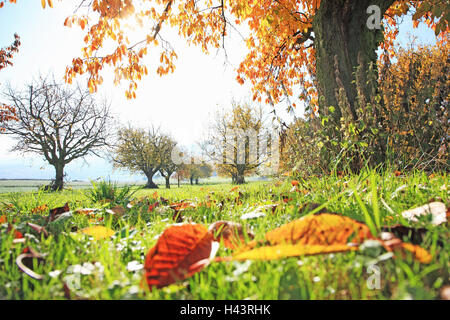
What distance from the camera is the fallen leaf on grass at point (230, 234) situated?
927mm

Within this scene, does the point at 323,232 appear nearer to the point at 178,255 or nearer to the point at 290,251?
the point at 290,251

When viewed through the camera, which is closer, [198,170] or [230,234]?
[230,234]

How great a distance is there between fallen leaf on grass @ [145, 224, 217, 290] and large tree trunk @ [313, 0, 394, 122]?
3539mm

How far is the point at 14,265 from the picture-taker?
0.84 meters

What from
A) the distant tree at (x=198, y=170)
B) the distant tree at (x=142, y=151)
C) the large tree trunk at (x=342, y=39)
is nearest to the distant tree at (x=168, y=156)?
the distant tree at (x=142, y=151)

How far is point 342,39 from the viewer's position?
3.91m

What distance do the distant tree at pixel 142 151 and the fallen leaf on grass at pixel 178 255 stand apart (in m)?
32.2

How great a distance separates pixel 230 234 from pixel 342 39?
13.2 feet

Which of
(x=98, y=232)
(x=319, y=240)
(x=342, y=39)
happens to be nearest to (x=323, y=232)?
(x=319, y=240)

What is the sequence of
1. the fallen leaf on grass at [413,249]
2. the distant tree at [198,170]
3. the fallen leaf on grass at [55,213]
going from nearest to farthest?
the fallen leaf on grass at [413,249] < the fallen leaf on grass at [55,213] < the distant tree at [198,170]

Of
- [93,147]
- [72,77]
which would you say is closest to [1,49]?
[93,147]

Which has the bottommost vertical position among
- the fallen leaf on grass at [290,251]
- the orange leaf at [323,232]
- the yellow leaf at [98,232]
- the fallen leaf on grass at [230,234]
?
the yellow leaf at [98,232]

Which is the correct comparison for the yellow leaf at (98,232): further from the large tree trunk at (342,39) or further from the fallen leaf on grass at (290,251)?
the large tree trunk at (342,39)

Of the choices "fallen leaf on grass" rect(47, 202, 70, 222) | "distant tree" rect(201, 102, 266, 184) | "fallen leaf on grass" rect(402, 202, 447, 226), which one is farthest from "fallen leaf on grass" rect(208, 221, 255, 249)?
"distant tree" rect(201, 102, 266, 184)
